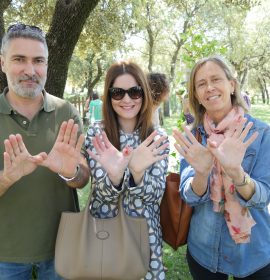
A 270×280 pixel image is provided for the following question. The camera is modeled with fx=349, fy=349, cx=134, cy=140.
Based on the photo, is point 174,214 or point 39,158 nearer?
point 39,158

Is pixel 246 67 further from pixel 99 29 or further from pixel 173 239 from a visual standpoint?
pixel 173 239

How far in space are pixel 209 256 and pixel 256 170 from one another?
62 cm

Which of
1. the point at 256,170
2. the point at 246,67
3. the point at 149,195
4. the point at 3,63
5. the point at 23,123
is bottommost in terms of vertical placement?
the point at 149,195

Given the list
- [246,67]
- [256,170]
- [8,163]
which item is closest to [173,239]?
[256,170]

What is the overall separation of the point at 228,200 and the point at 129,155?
2.14ft

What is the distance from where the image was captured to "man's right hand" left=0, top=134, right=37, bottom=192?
1.89 meters

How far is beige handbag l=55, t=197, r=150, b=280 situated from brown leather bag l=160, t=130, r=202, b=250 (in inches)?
10.6

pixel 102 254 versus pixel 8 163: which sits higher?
pixel 8 163

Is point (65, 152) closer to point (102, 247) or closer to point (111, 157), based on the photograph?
point (111, 157)

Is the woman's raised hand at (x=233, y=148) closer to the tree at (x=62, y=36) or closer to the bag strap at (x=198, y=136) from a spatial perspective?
the bag strap at (x=198, y=136)

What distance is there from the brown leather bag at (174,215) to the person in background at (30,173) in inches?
22.1

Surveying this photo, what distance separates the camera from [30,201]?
7.13 feet

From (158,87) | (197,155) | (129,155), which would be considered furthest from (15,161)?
(158,87)

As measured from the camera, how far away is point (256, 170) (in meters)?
2.04
